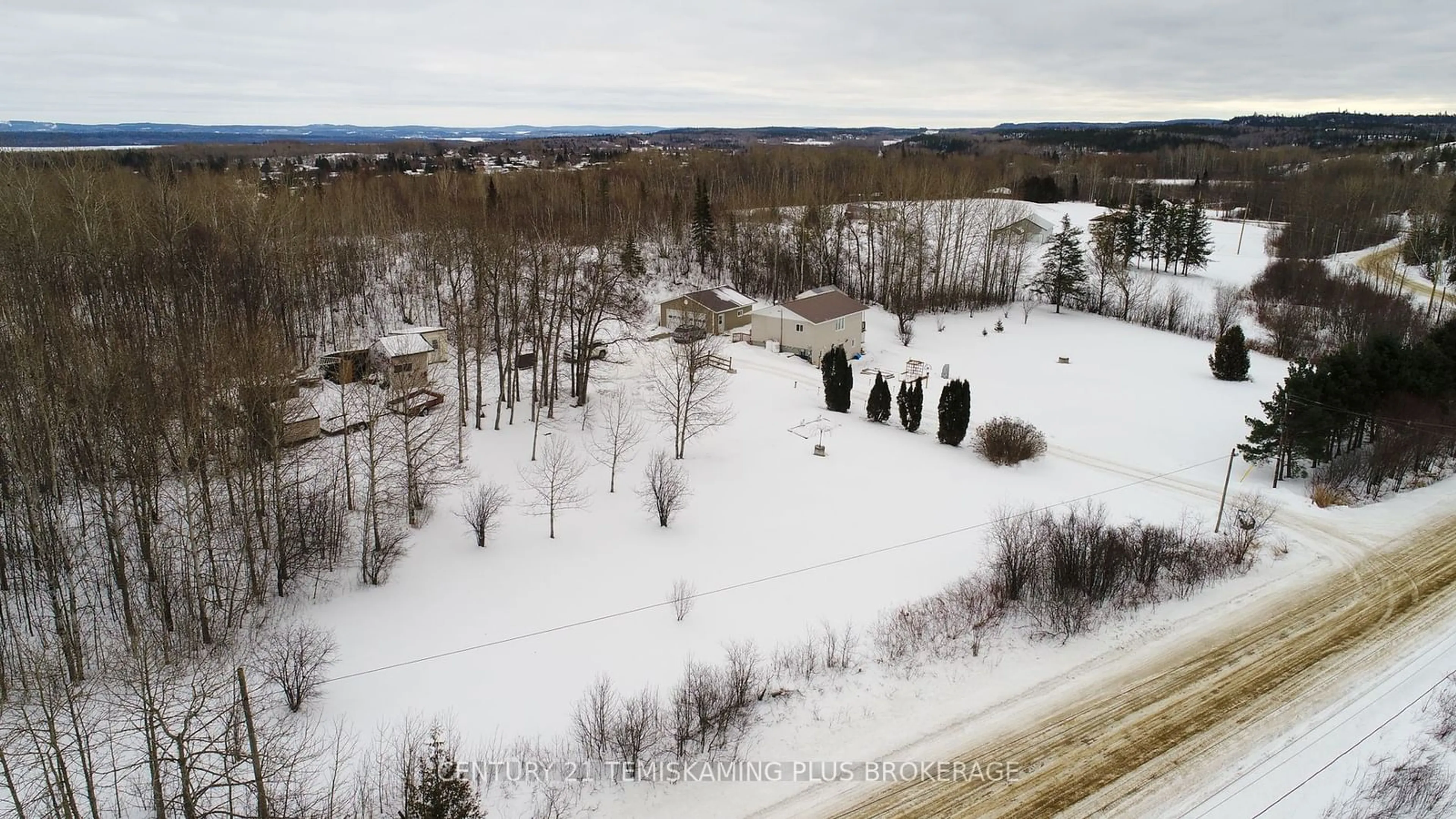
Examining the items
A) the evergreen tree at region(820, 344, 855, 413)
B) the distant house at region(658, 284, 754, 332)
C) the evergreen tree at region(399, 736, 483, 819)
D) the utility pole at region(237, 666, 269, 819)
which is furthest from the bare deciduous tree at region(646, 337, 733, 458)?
the utility pole at region(237, 666, 269, 819)

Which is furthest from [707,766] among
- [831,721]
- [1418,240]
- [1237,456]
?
[1418,240]

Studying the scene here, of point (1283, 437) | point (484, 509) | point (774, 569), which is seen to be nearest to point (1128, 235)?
point (1283, 437)

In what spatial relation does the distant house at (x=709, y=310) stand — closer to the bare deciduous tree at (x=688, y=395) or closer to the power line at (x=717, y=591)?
the bare deciduous tree at (x=688, y=395)

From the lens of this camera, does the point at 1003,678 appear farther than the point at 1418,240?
No

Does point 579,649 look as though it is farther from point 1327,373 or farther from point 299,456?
point 1327,373

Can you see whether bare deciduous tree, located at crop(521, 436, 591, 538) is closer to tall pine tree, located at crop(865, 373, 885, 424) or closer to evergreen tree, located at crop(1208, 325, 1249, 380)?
tall pine tree, located at crop(865, 373, 885, 424)

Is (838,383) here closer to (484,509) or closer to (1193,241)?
(484,509)

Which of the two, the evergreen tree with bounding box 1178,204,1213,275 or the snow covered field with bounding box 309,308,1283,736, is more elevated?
the evergreen tree with bounding box 1178,204,1213,275

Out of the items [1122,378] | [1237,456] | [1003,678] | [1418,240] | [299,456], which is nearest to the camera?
[1003,678]
